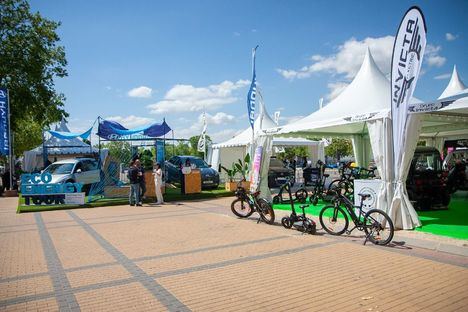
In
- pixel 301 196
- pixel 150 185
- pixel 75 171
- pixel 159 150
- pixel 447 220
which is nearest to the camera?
pixel 447 220

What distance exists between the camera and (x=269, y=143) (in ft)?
40.5

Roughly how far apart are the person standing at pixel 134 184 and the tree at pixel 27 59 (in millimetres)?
16070

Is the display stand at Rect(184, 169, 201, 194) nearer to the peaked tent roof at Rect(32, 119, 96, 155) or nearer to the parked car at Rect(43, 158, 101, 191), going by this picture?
the parked car at Rect(43, 158, 101, 191)

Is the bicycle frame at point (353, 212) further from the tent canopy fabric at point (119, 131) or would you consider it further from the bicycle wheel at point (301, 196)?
the tent canopy fabric at point (119, 131)

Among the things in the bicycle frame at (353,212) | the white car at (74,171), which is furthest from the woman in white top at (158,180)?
the bicycle frame at (353,212)

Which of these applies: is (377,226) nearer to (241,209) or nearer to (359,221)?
(359,221)

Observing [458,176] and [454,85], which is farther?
[454,85]

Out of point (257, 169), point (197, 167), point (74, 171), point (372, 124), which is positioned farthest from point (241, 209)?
point (74, 171)

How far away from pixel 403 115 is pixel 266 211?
3.98 metres

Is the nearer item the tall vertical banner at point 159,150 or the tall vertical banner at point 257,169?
the tall vertical banner at point 257,169

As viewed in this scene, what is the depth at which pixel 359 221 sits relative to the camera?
720 cm

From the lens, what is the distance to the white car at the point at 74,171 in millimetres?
15305

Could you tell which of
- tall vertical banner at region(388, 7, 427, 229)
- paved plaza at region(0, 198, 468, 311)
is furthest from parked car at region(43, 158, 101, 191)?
tall vertical banner at region(388, 7, 427, 229)

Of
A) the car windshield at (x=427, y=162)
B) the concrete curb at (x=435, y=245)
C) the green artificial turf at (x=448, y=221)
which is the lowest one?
the concrete curb at (x=435, y=245)
